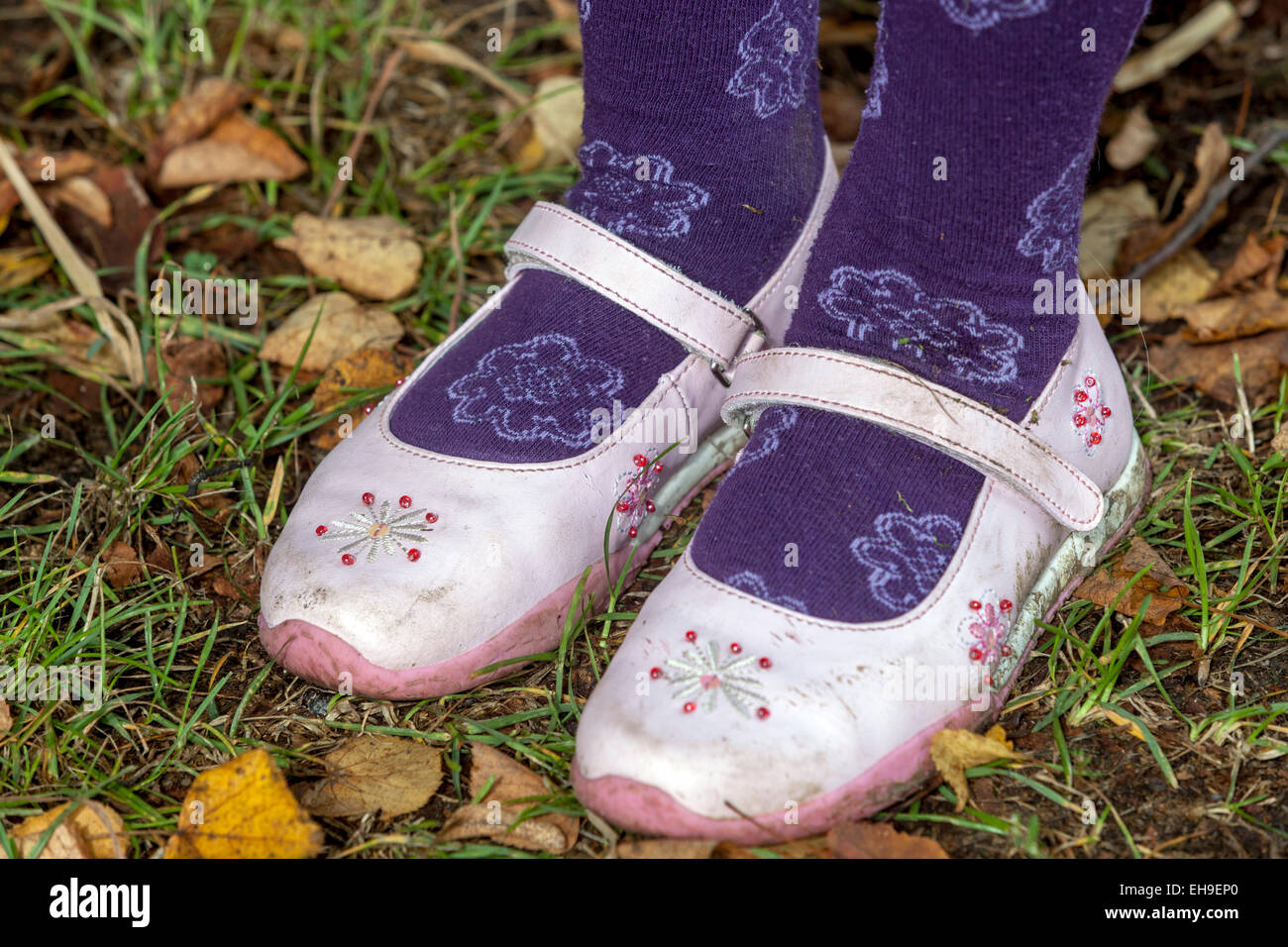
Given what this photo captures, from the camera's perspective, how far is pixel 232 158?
6.97 feet

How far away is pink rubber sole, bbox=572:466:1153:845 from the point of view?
104 centimetres

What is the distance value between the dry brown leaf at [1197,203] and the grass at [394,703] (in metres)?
0.18

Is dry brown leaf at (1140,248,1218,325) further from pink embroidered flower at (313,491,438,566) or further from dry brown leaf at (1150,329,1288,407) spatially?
pink embroidered flower at (313,491,438,566)

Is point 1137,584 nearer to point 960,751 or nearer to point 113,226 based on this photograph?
point 960,751

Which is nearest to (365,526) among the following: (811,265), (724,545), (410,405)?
A: (410,405)

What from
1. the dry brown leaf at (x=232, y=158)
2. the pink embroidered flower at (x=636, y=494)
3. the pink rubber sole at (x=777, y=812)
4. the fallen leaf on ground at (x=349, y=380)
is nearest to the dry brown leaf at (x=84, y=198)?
the dry brown leaf at (x=232, y=158)

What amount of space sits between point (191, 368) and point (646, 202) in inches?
30.8

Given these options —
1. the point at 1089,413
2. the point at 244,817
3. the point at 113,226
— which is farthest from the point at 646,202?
the point at 113,226

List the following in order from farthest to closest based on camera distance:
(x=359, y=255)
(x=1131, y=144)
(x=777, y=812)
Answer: (x=1131, y=144), (x=359, y=255), (x=777, y=812)

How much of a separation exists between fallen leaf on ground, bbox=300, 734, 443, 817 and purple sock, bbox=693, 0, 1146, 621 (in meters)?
0.36

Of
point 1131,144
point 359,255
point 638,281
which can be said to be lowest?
point 359,255

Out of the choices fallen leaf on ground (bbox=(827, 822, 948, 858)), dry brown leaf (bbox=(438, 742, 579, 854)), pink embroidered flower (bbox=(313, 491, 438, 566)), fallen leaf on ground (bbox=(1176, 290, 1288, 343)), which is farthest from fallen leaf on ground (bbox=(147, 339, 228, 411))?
fallen leaf on ground (bbox=(1176, 290, 1288, 343))
